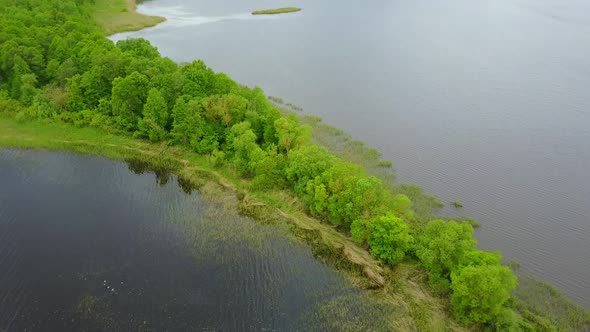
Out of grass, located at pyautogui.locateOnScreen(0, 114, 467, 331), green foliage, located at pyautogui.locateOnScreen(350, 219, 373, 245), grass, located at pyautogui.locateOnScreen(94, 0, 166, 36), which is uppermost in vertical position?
grass, located at pyautogui.locateOnScreen(94, 0, 166, 36)

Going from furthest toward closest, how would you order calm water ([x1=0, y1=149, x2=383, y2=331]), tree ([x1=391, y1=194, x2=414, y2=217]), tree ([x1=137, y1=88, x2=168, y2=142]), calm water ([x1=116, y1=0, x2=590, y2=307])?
tree ([x1=137, y1=88, x2=168, y2=142]), calm water ([x1=116, y1=0, x2=590, y2=307]), tree ([x1=391, y1=194, x2=414, y2=217]), calm water ([x1=0, y1=149, x2=383, y2=331])

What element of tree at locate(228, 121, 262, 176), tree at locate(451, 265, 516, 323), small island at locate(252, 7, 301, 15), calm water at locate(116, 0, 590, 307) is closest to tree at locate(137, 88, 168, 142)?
tree at locate(228, 121, 262, 176)

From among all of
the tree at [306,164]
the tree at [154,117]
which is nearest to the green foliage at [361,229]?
the tree at [306,164]

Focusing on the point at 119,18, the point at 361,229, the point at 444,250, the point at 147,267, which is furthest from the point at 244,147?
the point at 119,18

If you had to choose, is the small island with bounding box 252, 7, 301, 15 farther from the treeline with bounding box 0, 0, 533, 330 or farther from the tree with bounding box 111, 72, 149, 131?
the tree with bounding box 111, 72, 149, 131

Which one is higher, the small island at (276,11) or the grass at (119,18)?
the small island at (276,11)

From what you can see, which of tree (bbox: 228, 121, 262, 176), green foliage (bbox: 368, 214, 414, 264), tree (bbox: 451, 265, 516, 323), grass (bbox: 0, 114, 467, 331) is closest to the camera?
tree (bbox: 451, 265, 516, 323)

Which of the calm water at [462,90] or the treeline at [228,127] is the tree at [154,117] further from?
the calm water at [462,90]
